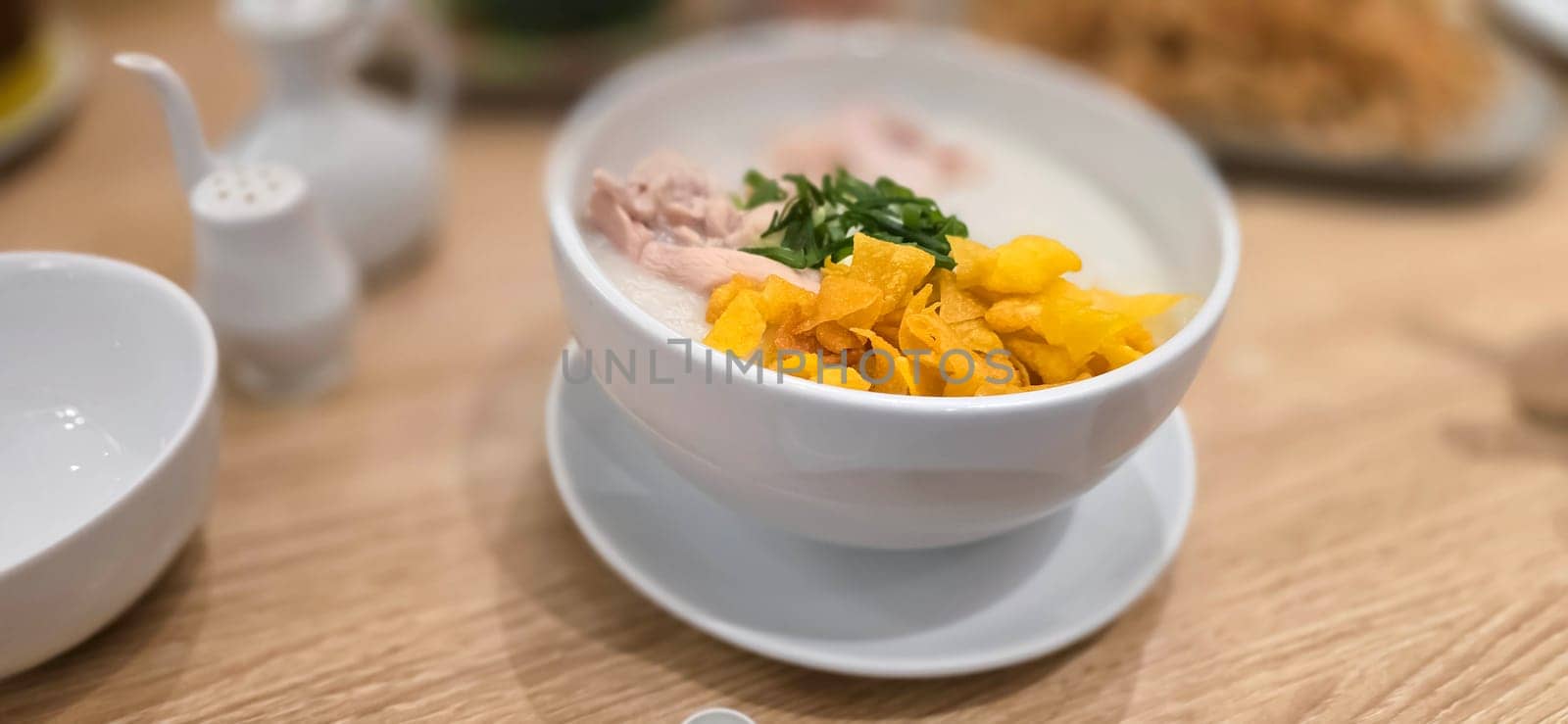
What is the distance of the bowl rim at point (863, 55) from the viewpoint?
0.70 m

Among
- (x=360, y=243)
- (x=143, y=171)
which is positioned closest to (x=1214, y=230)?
(x=360, y=243)

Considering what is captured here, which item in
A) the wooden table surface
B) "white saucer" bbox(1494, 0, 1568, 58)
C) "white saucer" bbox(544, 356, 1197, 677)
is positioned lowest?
the wooden table surface

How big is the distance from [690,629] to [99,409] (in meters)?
0.52

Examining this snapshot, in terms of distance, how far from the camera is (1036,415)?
2.31 feet

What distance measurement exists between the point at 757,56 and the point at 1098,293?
0.56 metres

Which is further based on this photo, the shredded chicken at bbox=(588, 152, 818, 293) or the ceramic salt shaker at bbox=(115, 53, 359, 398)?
the ceramic salt shaker at bbox=(115, 53, 359, 398)

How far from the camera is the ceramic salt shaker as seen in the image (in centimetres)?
102

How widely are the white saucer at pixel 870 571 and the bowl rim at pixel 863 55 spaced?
0.48 ft

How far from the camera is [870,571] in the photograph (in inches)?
34.8

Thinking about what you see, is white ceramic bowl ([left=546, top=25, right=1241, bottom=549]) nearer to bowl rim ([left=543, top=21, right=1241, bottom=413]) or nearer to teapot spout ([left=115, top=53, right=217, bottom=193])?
bowl rim ([left=543, top=21, right=1241, bottom=413])

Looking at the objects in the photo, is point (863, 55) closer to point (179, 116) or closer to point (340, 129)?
point (340, 129)

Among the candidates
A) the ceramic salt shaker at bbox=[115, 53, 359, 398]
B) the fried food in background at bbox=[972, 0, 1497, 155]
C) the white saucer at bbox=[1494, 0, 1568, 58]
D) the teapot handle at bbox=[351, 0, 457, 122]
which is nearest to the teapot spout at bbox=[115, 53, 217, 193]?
the ceramic salt shaker at bbox=[115, 53, 359, 398]

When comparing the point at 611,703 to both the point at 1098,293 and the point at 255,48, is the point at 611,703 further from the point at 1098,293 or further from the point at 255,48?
the point at 255,48

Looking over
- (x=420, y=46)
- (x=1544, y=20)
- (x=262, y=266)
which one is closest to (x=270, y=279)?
(x=262, y=266)
